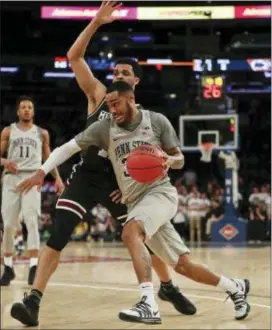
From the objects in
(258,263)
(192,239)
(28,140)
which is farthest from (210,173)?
(28,140)

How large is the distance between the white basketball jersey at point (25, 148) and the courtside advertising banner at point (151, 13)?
1335cm

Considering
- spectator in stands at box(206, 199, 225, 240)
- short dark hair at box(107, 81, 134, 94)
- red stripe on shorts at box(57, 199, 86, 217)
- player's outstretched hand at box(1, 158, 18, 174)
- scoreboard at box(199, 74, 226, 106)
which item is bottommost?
spectator in stands at box(206, 199, 225, 240)

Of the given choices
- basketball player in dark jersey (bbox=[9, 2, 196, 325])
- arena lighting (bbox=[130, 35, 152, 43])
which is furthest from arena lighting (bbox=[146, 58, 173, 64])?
basketball player in dark jersey (bbox=[9, 2, 196, 325])

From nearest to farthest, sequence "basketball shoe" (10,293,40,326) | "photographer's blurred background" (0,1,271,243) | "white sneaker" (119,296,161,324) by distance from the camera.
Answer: "white sneaker" (119,296,161,324) → "basketball shoe" (10,293,40,326) → "photographer's blurred background" (0,1,271,243)

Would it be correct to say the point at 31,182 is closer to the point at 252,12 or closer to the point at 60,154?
the point at 60,154

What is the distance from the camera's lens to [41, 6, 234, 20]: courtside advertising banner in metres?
20.4

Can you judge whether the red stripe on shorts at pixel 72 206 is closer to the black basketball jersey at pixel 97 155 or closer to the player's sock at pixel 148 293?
the black basketball jersey at pixel 97 155

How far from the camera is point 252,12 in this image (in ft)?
68.3

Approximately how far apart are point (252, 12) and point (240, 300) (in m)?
16.7

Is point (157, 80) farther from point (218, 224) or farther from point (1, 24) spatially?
point (218, 224)

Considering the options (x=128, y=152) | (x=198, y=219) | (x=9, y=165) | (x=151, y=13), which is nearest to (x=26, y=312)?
(x=128, y=152)

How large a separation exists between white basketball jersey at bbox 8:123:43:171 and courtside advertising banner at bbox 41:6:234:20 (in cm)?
1335

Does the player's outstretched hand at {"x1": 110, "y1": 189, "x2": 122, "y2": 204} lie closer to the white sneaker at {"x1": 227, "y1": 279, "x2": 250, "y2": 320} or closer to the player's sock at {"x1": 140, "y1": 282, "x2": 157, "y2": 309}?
the player's sock at {"x1": 140, "y1": 282, "x2": 157, "y2": 309}

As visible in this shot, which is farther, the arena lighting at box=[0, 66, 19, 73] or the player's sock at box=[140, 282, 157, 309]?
the arena lighting at box=[0, 66, 19, 73]
